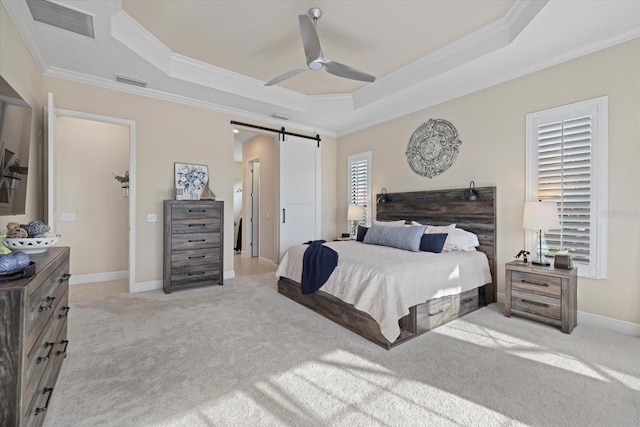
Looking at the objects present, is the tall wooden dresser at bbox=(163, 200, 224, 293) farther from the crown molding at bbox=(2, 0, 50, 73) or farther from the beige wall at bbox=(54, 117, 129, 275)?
the crown molding at bbox=(2, 0, 50, 73)

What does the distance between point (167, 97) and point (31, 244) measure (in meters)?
3.33

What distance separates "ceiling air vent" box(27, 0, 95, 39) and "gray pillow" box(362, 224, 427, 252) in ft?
12.8

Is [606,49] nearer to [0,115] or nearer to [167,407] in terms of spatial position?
[167,407]

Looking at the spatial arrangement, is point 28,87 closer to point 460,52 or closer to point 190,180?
point 190,180

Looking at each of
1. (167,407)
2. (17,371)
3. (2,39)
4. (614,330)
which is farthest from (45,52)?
(614,330)

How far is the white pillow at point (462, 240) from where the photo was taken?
3650mm

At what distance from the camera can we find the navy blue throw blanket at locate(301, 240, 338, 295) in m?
3.18

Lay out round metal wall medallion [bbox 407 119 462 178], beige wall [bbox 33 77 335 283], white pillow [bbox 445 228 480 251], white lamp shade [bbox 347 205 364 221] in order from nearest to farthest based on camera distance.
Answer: white pillow [bbox 445 228 480 251]
beige wall [bbox 33 77 335 283]
round metal wall medallion [bbox 407 119 462 178]
white lamp shade [bbox 347 205 364 221]

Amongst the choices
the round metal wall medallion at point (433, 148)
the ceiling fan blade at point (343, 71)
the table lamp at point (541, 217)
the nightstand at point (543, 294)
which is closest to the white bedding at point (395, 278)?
the nightstand at point (543, 294)

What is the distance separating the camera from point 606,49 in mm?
2930

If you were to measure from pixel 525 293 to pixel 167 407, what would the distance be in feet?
11.2

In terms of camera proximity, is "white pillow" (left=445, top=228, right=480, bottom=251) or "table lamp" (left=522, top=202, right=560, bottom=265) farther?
"white pillow" (left=445, top=228, right=480, bottom=251)

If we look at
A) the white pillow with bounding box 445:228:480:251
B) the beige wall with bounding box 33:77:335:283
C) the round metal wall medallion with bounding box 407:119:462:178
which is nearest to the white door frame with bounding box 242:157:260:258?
the beige wall with bounding box 33:77:335:283

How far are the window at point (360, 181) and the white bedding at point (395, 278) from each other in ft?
7.01
